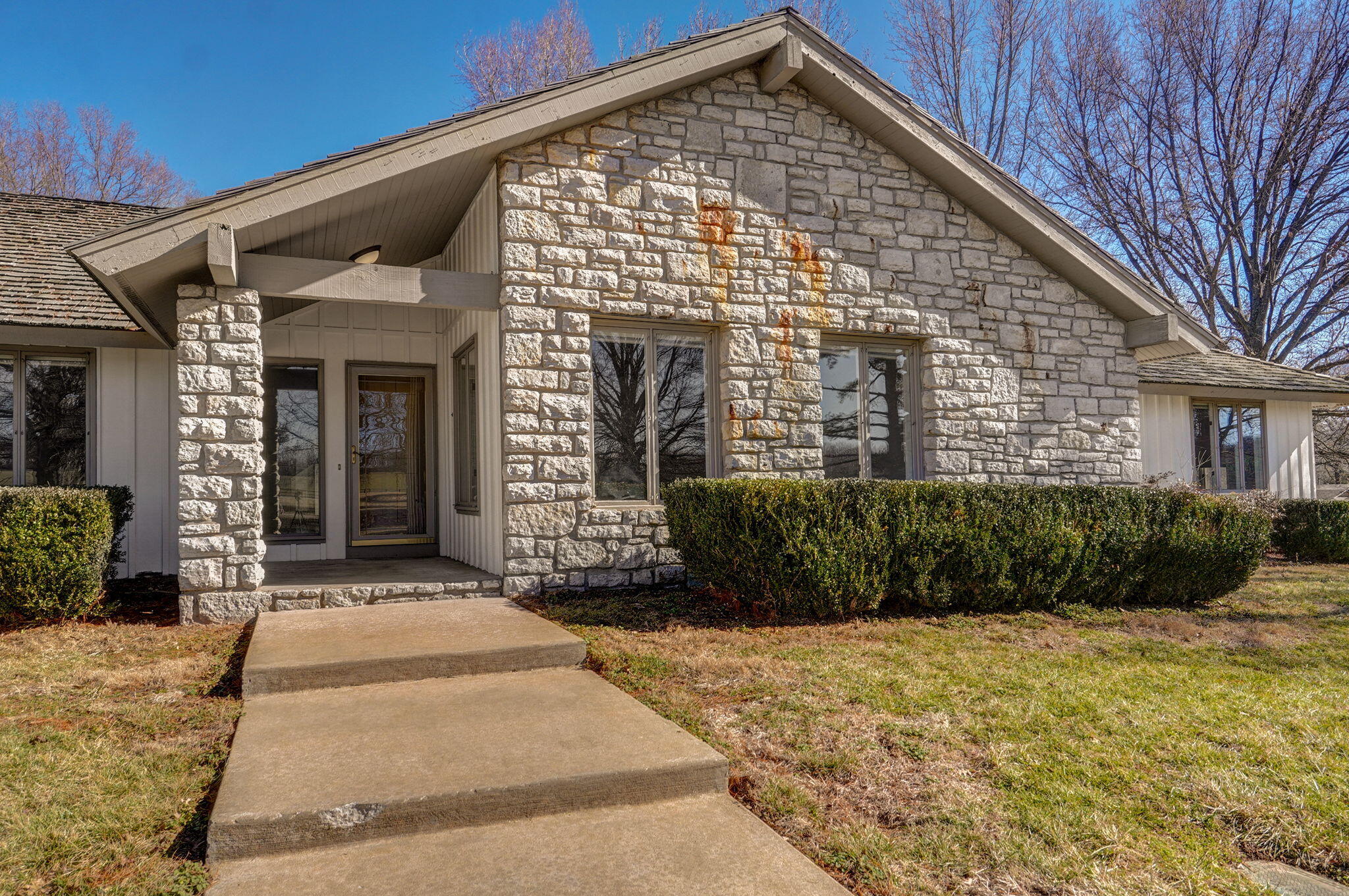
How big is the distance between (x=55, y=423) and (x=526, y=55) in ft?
43.9

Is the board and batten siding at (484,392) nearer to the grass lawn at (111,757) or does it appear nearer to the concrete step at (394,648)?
the concrete step at (394,648)

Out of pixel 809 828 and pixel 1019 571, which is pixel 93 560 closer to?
pixel 809 828

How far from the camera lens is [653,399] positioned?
24.4ft

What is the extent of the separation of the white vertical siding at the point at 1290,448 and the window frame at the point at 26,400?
53.0ft

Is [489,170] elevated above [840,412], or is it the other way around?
[489,170]

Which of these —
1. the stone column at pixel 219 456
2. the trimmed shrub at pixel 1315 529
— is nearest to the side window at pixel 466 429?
the stone column at pixel 219 456

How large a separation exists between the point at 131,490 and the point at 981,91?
61.0ft

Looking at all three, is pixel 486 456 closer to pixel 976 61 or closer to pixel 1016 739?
pixel 1016 739

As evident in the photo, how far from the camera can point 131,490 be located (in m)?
8.38

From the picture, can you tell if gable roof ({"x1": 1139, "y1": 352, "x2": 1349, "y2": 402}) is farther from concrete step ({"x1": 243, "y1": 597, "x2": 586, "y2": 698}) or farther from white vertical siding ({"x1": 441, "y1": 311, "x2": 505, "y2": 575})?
concrete step ({"x1": 243, "y1": 597, "x2": 586, "y2": 698})

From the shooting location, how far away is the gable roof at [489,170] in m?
5.84

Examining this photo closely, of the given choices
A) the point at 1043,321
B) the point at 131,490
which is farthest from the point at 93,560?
the point at 1043,321

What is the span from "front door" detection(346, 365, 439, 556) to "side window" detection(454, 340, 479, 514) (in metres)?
0.94

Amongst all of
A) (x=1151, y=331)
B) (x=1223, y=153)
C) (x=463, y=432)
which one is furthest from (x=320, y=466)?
(x=1223, y=153)
